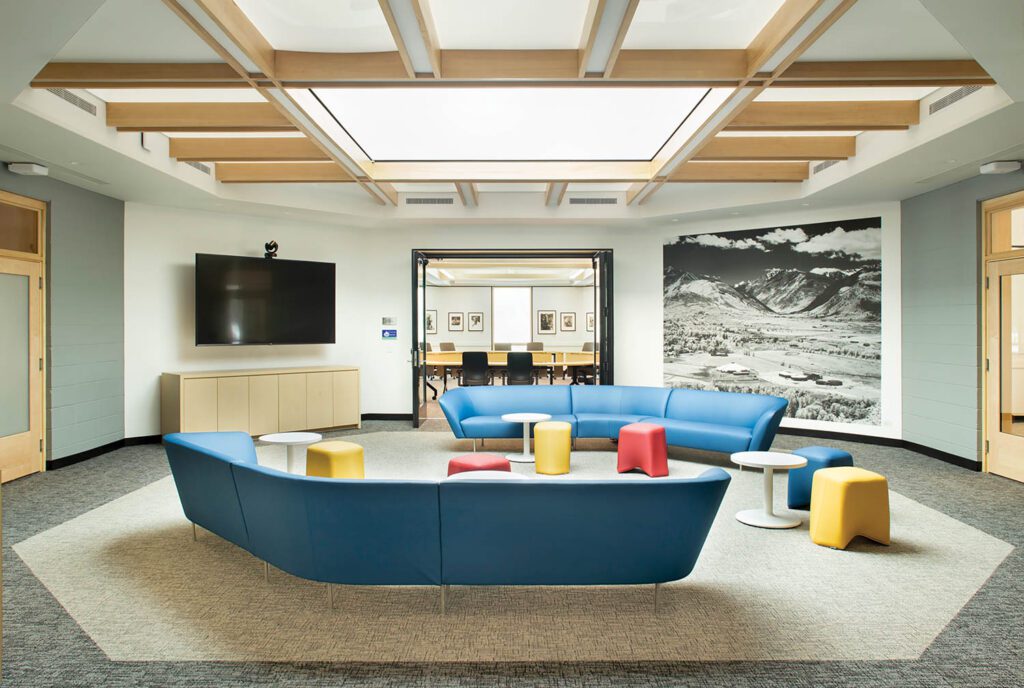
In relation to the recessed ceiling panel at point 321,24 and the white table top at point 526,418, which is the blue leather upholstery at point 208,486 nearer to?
the recessed ceiling panel at point 321,24

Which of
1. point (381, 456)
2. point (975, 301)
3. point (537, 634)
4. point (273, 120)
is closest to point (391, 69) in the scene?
point (273, 120)

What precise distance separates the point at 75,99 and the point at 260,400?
429 centimetres

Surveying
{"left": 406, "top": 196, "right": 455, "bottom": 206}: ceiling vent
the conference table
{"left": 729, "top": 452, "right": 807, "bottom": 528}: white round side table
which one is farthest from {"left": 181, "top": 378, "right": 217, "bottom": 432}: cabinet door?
{"left": 729, "top": 452, "right": 807, "bottom": 528}: white round side table

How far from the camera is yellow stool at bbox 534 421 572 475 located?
6.36m

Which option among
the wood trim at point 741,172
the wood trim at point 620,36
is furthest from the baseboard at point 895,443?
the wood trim at point 620,36

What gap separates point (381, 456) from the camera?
7.25 meters

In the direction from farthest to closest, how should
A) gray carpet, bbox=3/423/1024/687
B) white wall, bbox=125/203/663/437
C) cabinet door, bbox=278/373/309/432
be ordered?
white wall, bbox=125/203/663/437 < cabinet door, bbox=278/373/309/432 < gray carpet, bbox=3/423/1024/687

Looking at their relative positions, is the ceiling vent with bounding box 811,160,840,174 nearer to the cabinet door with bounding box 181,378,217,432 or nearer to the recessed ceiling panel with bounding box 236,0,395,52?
the recessed ceiling panel with bounding box 236,0,395,52

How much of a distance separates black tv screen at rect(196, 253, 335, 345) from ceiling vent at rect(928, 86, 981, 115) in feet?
24.5

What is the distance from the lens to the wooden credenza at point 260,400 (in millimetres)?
7797

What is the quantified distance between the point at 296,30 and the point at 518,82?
4.85ft

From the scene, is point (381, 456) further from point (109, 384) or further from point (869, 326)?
point (869, 326)

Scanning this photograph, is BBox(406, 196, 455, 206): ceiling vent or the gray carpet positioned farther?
BBox(406, 196, 455, 206): ceiling vent

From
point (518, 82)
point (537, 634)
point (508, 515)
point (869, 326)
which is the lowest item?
point (537, 634)
